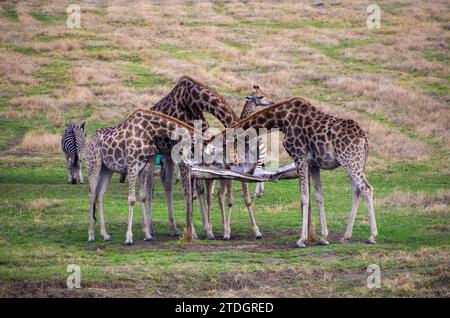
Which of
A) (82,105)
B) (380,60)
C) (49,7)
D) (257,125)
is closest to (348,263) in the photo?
(257,125)

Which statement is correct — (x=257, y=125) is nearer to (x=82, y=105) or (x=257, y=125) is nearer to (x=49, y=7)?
(x=82, y=105)

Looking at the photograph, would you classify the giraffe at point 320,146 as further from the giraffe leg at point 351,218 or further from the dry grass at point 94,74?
the dry grass at point 94,74

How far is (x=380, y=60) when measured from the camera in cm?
3841

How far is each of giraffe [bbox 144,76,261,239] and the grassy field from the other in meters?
0.73

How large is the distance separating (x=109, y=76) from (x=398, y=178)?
50.1 feet

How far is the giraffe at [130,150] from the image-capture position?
55.3ft

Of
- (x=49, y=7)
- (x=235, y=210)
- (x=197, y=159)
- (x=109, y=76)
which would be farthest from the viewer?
(x=49, y=7)

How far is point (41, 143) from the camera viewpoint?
26656 mm

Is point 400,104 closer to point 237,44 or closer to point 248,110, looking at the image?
point 237,44

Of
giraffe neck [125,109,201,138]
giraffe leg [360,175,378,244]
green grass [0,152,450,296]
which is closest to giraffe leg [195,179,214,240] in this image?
green grass [0,152,450,296]

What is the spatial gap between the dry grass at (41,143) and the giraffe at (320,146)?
10887 mm

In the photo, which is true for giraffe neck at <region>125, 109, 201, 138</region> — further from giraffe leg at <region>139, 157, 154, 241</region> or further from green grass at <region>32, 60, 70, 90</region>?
green grass at <region>32, 60, 70, 90</region>

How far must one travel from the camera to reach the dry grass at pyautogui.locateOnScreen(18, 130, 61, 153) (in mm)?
26391

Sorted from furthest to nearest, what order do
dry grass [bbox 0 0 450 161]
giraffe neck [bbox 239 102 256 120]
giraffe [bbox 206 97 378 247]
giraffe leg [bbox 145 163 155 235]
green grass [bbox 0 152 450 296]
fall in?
dry grass [bbox 0 0 450 161], giraffe neck [bbox 239 102 256 120], giraffe leg [bbox 145 163 155 235], giraffe [bbox 206 97 378 247], green grass [bbox 0 152 450 296]
